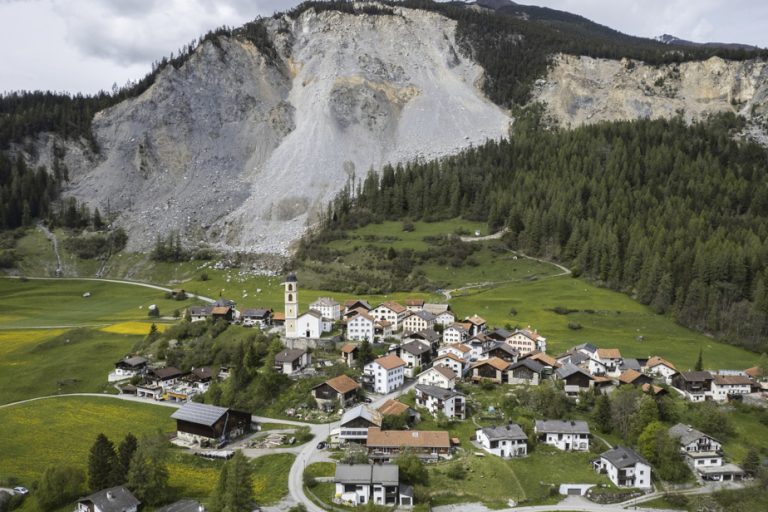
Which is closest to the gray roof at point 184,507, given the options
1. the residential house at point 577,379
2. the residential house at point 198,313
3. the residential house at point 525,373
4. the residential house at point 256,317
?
the residential house at point 525,373

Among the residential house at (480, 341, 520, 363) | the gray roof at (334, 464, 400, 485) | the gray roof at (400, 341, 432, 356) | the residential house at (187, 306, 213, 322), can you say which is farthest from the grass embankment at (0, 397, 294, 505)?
the residential house at (480, 341, 520, 363)

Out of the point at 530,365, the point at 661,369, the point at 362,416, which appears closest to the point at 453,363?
the point at 530,365

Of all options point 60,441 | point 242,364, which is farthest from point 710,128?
point 60,441

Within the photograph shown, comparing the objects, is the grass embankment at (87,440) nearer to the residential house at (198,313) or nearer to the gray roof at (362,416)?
the gray roof at (362,416)

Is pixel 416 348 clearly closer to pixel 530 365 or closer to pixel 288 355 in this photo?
pixel 530 365

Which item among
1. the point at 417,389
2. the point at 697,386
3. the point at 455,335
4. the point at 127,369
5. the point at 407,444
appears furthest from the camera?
the point at 455,335

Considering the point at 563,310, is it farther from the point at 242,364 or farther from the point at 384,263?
the point at 242,364
